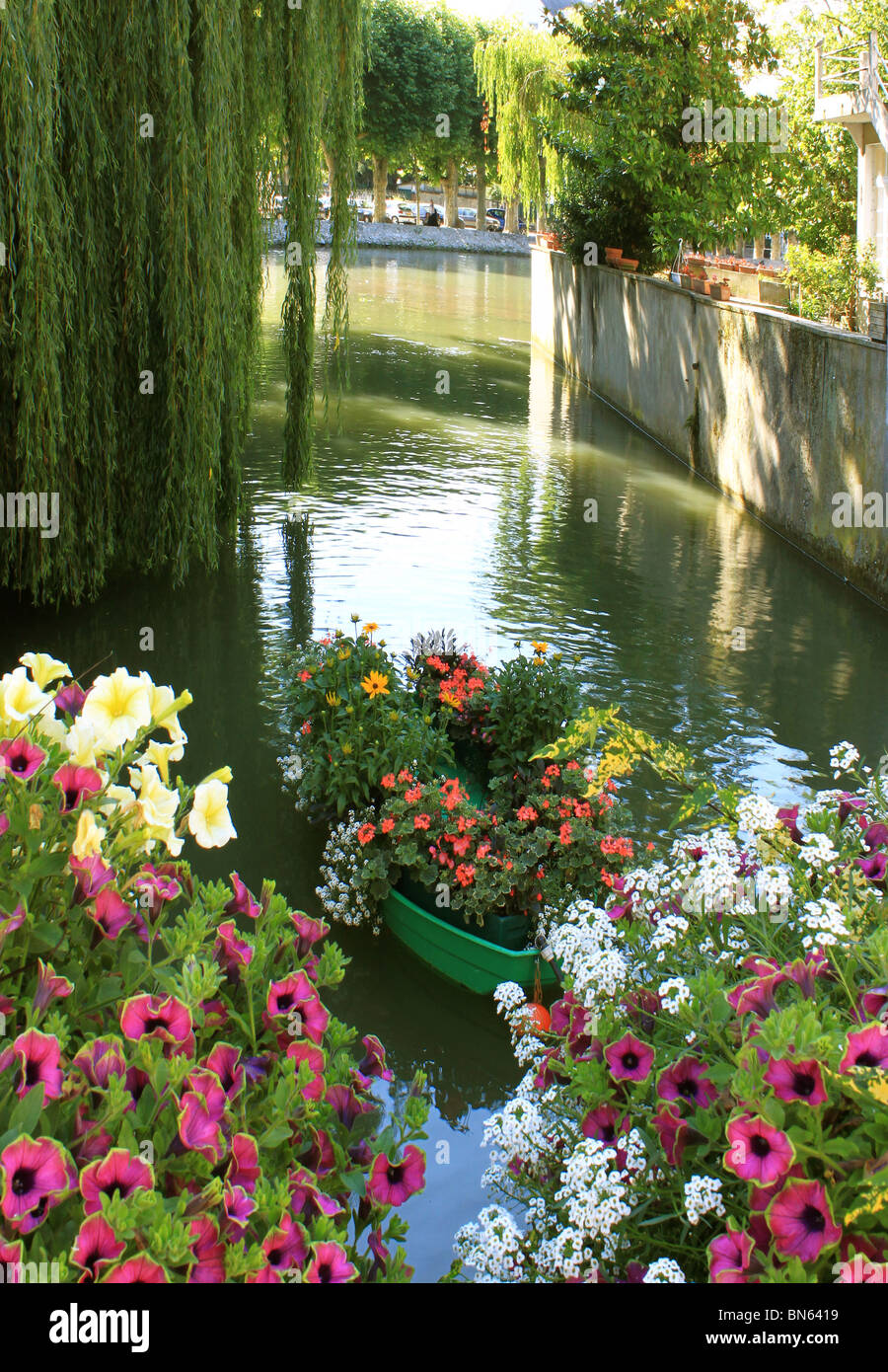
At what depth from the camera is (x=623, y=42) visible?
67.9 ft

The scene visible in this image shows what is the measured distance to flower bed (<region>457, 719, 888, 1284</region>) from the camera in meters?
1.93

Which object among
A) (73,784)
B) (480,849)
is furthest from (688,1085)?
(480,849)

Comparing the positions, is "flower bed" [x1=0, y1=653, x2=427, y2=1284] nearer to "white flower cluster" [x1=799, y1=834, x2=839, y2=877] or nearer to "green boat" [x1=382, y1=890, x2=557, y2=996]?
"white flower cluster" [x1=799, y1=834, x2=839, y2=877]

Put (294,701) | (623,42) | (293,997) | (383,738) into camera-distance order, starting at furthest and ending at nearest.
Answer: (623,42) < (294,701) < (383,738) < (293,997)

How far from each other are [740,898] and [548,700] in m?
3.94

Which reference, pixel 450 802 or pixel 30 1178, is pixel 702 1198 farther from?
pixel 450 802

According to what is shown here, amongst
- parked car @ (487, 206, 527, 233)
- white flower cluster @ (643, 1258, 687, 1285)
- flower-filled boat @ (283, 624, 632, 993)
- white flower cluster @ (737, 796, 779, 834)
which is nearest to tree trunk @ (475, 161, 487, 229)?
parked car @ (487, 206, 527, 233)

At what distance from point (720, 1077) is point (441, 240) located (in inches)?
2445

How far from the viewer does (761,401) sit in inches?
567

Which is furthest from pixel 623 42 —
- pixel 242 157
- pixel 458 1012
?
pixel 458 1012

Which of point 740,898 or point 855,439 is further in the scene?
point 855,439
